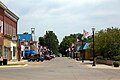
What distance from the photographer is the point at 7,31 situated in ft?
263

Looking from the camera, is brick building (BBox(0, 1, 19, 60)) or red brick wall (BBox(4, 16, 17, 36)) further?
red brick wall (BBox(4, 16, 17, 36))

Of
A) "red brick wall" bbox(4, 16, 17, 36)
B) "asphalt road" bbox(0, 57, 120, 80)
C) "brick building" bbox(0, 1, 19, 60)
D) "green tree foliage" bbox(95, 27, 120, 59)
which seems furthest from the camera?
"red brick wall" bbox(4, 16, 17, 36)

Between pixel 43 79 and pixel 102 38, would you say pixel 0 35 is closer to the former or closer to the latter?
pixel 102 38

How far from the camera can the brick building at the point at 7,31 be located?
72.5 m

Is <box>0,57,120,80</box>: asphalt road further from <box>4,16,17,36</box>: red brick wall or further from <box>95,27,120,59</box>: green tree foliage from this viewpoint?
<box>4,16,17,36</box>: red brick wall

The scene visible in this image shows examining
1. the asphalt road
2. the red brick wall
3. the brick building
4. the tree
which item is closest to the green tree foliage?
the tree

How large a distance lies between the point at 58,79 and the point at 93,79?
2.61 m

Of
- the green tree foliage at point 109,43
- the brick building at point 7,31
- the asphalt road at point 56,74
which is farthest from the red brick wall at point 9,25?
the asphalt road at point 56,74

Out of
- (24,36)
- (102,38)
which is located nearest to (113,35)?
(102,38)

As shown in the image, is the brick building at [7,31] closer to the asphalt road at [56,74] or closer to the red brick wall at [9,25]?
the red brick wall at [9,25]

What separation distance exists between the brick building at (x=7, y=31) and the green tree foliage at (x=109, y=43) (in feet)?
63.4

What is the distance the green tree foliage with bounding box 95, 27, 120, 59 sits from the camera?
65.6m

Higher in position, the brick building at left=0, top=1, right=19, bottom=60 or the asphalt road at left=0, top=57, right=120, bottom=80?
the brick building at left=0, top=1, right=19, bottom=60

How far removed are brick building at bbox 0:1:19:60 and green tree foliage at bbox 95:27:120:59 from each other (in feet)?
63.4
